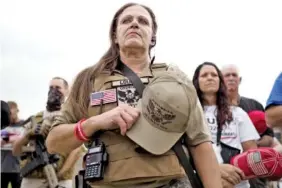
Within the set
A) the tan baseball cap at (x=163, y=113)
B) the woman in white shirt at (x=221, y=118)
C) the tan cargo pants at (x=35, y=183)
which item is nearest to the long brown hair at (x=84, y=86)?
the tan baseball cap at (x=163, y=113)

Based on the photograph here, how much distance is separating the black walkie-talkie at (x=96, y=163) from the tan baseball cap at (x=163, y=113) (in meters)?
0.13

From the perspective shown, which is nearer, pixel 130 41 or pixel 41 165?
pixel 130 41

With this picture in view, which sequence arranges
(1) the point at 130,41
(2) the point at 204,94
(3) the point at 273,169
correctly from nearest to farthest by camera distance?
(1) the point at 130,41
(3) the point at 273,169
(2) the point at 204,94

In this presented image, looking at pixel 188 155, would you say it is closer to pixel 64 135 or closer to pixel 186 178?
pixel 186 178

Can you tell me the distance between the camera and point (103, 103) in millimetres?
1955

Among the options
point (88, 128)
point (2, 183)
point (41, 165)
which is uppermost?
point (88, 128)

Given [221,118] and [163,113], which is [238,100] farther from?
[163,113]

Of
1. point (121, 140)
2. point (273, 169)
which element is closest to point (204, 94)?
point (273, 169)

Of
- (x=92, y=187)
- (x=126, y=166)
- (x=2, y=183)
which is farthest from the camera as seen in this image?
(x=2, y=183)

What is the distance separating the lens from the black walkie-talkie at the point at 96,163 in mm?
1795

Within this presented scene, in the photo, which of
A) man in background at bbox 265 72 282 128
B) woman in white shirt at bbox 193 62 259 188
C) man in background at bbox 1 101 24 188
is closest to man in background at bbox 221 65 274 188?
woman in white shirt at bbox 193 62 259 188

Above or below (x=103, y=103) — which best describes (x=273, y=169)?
below

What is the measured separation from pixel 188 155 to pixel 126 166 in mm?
296

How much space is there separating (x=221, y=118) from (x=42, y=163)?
6.05ft
